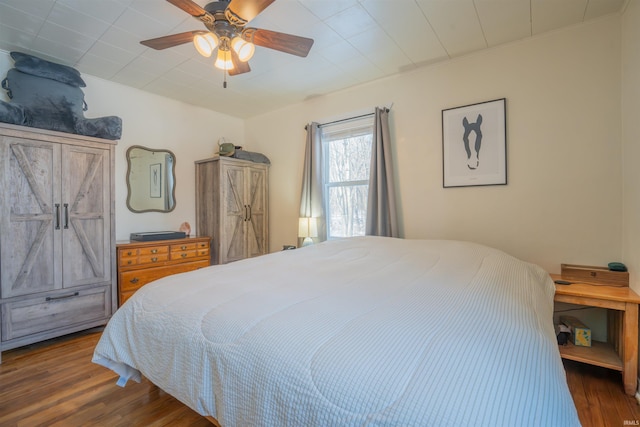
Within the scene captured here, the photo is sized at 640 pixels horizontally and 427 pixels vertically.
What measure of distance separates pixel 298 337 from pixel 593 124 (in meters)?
2.79

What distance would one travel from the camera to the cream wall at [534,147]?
7.32 ft

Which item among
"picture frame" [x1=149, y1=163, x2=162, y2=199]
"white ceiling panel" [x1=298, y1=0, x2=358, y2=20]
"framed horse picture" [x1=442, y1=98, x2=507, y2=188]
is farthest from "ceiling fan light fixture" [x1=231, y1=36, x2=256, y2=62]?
"picture frame" [x1=149, y1=163, x2=162, y2=199]

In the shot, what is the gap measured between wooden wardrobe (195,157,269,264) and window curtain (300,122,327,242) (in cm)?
79

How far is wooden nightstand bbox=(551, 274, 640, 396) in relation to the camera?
1801mm

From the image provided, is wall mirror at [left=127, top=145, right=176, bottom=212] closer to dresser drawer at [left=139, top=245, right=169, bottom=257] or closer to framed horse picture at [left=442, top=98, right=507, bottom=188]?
dresser drawer at [left=139, top=245, right=169, bottom=257]

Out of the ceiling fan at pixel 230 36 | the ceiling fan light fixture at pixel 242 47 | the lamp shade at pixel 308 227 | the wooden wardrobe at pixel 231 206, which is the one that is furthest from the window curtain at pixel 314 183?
the ceiling fan light fixture at pixel 242 47

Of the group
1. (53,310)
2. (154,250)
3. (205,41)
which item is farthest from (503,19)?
(53,310)

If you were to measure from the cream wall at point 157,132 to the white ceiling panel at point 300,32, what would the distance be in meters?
0.22

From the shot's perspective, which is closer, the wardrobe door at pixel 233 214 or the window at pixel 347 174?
the window at pixel 347 174

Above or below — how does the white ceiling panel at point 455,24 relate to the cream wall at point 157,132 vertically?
above

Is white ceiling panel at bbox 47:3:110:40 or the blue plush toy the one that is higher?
white ceiling panel at bbox 47:3:110:40

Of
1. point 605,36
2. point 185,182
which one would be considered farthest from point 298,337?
point 185,182

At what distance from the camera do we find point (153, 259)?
316cm

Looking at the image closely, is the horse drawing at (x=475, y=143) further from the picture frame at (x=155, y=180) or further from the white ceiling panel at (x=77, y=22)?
the picture frame at (x=155, y=180)
